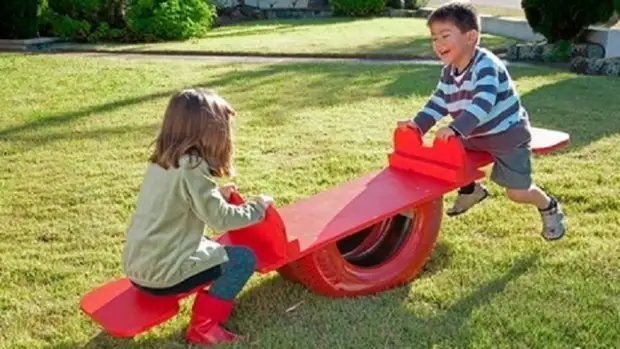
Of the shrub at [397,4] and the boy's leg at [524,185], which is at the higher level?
the boy's leg at [524,185]

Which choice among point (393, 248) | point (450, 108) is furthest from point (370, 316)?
point (450, 108)

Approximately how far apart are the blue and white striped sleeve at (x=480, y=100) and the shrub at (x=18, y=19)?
1030 cm

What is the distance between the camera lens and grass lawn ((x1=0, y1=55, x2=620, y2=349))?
116 inches

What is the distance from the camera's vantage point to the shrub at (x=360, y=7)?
18377mm

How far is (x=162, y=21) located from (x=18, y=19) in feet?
7.08

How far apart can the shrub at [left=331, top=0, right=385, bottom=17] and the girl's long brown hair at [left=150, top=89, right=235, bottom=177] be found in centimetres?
1600

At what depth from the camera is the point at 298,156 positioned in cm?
535

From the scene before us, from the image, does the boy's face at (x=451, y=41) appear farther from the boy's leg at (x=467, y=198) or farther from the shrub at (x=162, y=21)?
the shrub at (x=162, y=21)

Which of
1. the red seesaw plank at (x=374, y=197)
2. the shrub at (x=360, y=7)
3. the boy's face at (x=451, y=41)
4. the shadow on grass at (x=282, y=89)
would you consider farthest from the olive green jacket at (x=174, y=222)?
the shrub at (x=360, y=7)

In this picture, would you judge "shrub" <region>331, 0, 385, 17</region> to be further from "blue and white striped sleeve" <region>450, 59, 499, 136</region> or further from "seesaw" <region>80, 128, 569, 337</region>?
"blue and white striped sleeve" <region>450, 59, 499, 136</region>

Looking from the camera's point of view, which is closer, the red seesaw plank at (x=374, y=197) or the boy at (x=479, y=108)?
the red seesaw plank at (x=374, y=197)

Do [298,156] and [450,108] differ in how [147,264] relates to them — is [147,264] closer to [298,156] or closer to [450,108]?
[450,108]

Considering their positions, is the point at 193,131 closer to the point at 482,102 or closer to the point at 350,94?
the point at 482,102

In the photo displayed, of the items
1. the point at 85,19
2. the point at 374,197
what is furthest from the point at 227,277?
the point at 85,19
